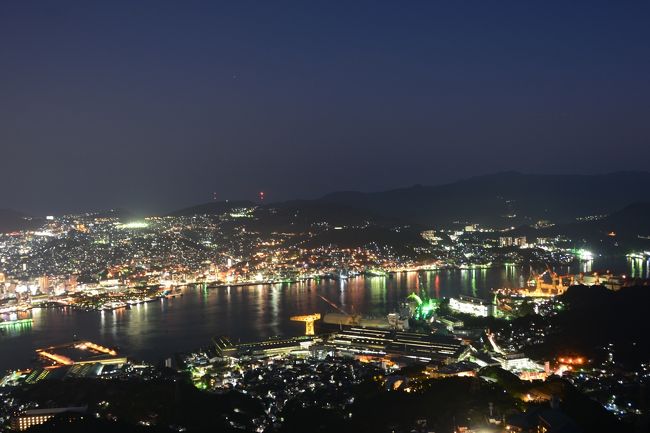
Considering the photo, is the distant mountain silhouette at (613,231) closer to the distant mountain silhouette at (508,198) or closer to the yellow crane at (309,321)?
the distant mountain silhouette at (508,198)

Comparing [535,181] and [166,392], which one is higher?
[535,181]

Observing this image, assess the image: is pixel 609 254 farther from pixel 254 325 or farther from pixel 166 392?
pixel 166 392

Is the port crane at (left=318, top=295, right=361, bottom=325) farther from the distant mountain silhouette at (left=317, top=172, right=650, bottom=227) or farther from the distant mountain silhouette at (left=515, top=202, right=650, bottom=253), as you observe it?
the distant mountain silhouette at (left=317, top=172, right=650, bottom=227)

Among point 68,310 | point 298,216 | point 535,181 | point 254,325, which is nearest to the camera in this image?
point 254,325

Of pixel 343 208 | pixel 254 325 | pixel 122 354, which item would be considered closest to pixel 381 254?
pixel 343 208

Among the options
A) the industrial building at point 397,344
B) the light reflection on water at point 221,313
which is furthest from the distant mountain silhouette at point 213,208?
the industrial building at point 397,344

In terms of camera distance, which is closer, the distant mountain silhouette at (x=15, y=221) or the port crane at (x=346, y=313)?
the port crane at (x=346, y=313)
